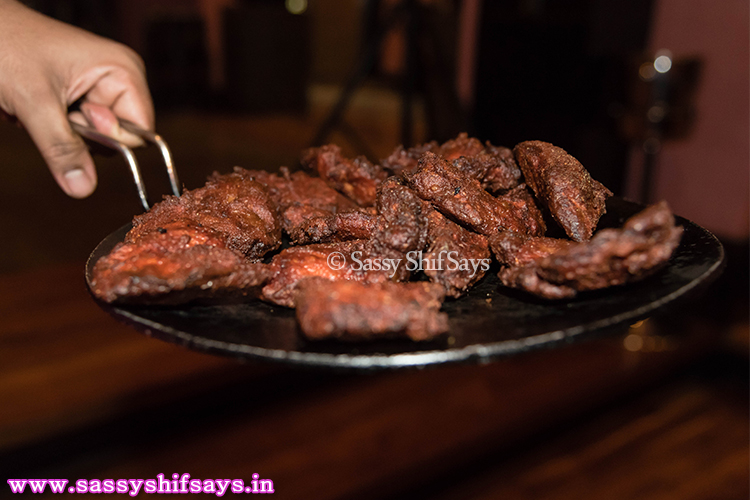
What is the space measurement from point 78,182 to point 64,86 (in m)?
0.27

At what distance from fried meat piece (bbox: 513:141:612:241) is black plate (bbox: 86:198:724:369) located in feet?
0.55

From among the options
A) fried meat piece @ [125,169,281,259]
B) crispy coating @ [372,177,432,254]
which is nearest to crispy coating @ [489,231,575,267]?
crispy coating @ [372,177,432,254]

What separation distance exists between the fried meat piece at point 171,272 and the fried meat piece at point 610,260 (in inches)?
18.6

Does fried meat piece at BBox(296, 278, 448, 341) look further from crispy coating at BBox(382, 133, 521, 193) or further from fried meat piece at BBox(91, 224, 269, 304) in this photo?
crispy coating at BBox(382, 133, 521, 193)

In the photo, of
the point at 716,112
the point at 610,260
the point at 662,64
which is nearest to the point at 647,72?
the point at 662,64

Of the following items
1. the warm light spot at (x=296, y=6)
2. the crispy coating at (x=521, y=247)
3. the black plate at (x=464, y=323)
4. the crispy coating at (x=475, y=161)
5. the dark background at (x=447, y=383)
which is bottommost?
the dark background at (x=447, y=383)

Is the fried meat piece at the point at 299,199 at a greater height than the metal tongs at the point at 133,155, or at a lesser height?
lesser

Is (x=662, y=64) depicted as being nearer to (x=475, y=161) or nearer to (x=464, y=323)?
(x=475, y=161)

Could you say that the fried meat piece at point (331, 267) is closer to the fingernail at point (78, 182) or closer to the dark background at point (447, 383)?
the dark background at point (447, 383)

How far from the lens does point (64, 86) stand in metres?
1.56

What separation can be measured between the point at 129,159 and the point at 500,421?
2.12 meters

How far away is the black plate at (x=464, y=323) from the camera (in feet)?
2.49

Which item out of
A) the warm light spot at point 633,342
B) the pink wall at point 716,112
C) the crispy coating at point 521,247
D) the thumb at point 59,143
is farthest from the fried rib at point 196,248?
the pink wall at point 716,112

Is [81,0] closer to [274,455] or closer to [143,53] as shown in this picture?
[143,53]
